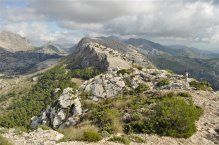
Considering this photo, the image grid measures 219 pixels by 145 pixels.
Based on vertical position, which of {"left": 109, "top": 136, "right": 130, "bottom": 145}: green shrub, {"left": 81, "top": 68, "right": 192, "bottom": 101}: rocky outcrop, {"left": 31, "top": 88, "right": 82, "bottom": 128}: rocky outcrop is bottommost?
{"left": 31, "top": 88, "right": 82, "bottom": 128}: rocky outcrop

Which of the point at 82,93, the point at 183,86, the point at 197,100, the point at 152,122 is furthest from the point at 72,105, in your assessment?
the point at 152,122

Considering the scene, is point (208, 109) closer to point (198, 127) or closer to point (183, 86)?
point (198, 127)

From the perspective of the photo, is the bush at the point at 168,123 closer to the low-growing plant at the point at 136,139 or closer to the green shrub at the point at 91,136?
the low-growing plant at the point at 136,139

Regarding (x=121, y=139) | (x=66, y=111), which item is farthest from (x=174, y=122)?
(x=66, y=111)

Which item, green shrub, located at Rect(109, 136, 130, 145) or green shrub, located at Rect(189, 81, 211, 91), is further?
green shrub, located at Rect(189, 81, 211, 91)

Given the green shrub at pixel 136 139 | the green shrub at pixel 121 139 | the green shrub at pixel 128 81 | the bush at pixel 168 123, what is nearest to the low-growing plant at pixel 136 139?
the green shrub at pixel 136 139

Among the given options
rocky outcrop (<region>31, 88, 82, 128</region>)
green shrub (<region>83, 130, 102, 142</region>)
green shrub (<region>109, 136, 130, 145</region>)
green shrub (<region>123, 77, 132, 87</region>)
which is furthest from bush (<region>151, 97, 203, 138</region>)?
green shrub (<region>123, 77, 132, 87</region>)

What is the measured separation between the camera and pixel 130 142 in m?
23.9

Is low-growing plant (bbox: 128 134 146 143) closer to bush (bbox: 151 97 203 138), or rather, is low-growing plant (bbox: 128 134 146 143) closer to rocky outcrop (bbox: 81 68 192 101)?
bush (bbox: 151 97 203 138)

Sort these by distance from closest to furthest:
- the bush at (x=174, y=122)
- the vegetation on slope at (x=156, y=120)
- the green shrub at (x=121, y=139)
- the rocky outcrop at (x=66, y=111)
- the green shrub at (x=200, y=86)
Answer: the green shrub at (x=121, y=139) < the bush at (x=174, y=122) < the vegetation on slope at (x=156, y=120) < the rocky outcrop at (x=66, y=111) < the green shrub at (x=200, y=86)

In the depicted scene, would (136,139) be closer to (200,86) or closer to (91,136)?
(91,136)

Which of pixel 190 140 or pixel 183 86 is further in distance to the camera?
pixel 183 86

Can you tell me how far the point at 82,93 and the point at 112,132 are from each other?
96.5ft

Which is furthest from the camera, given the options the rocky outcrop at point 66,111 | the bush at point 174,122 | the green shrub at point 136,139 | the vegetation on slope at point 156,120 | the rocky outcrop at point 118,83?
the rocky outcrop at point 118,83
